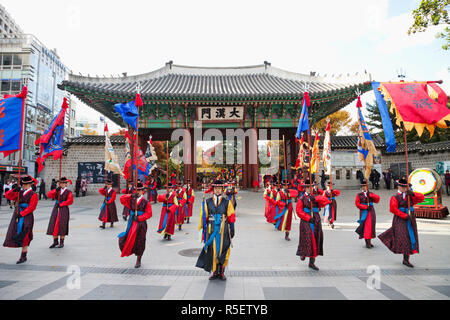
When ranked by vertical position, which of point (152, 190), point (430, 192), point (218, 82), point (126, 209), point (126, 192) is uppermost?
point (218, 82)

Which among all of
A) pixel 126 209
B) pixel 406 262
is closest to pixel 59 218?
pixel 126 209

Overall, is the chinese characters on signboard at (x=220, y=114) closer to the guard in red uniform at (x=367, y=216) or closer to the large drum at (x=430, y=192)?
the large drum at (x=430, y=192)

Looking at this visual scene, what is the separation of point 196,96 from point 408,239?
1400 cm

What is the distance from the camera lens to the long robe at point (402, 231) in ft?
17.2

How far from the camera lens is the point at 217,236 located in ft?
15.1

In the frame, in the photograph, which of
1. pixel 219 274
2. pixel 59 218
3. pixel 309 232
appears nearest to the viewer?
pixel 219 274

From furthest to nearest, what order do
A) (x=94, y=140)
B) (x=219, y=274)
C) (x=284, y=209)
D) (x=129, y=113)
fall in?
(x=94, y=140), (x=284, y=209), (x=129, y=113), (x=219, y=274)

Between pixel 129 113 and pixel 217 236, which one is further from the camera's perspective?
pixel 129 113

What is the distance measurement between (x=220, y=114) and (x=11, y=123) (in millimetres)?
13097

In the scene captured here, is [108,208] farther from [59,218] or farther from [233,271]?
[233,271]

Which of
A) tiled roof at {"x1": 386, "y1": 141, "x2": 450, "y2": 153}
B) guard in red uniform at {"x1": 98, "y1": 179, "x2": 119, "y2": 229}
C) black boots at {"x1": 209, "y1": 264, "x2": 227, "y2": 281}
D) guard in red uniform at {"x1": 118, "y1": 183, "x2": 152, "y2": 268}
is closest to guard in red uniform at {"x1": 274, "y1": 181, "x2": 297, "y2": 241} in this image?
black boots at {"x1": 209, "y1": 264, "x2": 227, "y2": 281}

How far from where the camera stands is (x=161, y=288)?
13.5 ft
